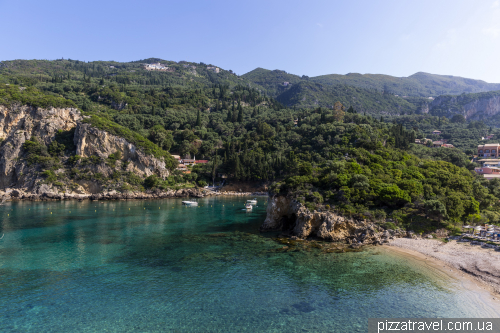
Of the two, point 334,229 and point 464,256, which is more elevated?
point 334,229

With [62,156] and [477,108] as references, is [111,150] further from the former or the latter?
[477,108]

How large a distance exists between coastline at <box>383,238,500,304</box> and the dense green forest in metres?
3.28

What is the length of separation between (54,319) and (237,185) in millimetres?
68763

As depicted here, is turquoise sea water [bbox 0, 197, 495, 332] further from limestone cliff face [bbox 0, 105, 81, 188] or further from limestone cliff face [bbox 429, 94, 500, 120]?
limestone cliff face [bbox 429, 94, 500, 120]

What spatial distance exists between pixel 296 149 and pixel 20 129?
71.7 metres

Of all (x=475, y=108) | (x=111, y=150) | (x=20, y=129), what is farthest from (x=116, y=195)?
(x=475, y=108)

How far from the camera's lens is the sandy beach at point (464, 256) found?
18844 mm

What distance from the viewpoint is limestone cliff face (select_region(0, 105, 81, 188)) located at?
209ft

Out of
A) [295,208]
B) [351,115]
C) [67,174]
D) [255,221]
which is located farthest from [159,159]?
[351,115]

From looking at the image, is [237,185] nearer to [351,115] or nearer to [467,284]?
[351,115]

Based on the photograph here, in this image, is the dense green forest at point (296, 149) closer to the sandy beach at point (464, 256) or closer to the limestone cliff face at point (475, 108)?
the sandy beach at point (464, 256)

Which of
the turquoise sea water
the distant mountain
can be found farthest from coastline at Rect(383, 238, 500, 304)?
the distant mountain

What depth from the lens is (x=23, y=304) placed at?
1557cm

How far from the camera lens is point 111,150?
71.6 m
